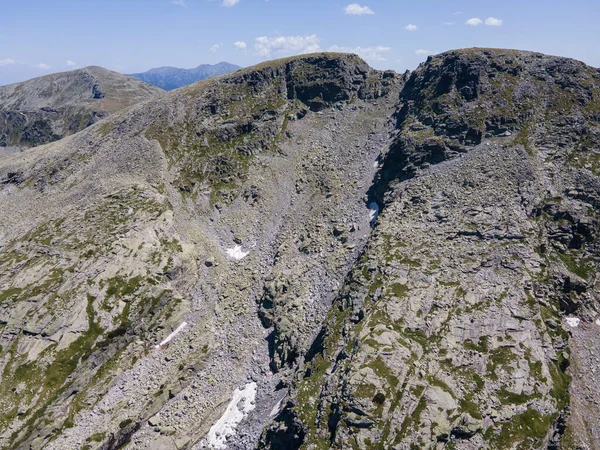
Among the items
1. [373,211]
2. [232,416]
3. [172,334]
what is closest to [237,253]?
[172,334]

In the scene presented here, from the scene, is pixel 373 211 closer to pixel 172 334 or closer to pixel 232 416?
pixel 172 334

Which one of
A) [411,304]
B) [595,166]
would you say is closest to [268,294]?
[411,304]

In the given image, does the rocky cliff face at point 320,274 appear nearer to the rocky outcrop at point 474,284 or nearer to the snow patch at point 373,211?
the rocky outcrop at point 474,284

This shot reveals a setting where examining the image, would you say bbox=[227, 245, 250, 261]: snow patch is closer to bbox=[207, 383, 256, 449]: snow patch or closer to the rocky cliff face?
the rocky cliff face

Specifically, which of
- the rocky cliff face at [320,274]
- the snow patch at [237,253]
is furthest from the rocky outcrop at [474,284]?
the snow patch at [237,253]

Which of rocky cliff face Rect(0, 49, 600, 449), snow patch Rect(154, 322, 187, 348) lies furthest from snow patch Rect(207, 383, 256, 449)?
snow patch Rect(154, 322, 187, 348)
